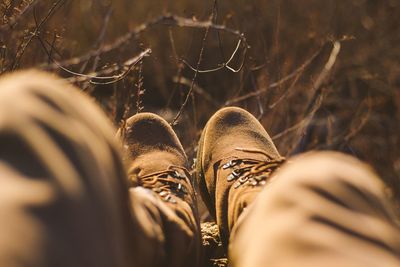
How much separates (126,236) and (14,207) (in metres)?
0.26

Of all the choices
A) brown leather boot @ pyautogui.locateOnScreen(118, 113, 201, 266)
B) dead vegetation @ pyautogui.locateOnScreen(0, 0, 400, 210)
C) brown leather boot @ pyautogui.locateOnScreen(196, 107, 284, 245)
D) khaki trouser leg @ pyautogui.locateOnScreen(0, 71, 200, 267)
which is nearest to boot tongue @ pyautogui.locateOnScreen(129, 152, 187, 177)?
brown leather boot @ pyautogui.locateOnScreen(118, 113, 201, 266)

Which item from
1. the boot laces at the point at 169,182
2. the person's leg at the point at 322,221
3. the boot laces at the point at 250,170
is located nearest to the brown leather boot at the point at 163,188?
the boot laces at the point at 169,182

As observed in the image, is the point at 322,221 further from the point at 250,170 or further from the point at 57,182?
the point at 250,170

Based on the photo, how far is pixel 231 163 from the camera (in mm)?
2250

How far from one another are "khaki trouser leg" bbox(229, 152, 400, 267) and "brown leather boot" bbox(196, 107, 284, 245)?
0.59m

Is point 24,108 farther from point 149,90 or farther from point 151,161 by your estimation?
point 149,90

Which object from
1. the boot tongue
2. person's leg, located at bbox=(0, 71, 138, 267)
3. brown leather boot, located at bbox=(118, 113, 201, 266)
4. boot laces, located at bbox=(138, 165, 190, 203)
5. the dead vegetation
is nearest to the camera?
person's leg, located at bbox=(0, 71, 138, 267)

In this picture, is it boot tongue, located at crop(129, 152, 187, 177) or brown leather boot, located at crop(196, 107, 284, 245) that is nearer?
brown leather boot, located at crop(196, 107, 284, 245)

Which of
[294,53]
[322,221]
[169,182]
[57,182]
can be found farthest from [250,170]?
[294,53]

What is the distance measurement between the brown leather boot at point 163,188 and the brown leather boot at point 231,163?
0.10m

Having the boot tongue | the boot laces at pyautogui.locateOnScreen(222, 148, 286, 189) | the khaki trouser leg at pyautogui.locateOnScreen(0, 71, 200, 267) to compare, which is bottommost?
the boot laces at pyautogui.locateOnScreen(222, 148, 286, 189)

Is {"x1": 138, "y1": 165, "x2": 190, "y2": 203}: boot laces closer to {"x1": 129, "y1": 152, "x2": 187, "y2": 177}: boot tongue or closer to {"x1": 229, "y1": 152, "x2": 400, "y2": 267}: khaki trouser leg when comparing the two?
{"x1": 129, "y1": 152, "x2": 187, "y2": 177}: boot tongue

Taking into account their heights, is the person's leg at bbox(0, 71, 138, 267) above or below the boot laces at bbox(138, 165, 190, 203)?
above

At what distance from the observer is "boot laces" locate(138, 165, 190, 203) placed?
1.84 meters
